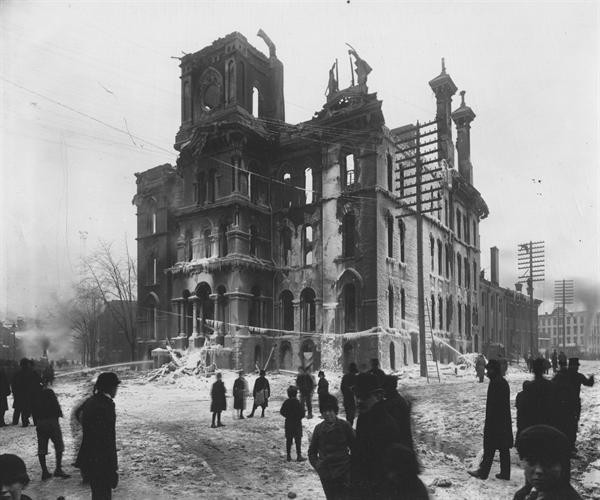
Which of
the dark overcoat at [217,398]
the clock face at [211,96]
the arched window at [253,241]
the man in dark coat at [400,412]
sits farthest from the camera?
the clock face at [211,96]

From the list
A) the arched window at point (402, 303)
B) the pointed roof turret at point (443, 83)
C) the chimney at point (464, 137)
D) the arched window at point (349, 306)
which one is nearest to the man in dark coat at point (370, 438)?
the arched window at point (349, 306)

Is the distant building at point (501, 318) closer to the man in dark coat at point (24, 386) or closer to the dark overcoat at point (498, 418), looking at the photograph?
the man in dark coat at point (24, 386)

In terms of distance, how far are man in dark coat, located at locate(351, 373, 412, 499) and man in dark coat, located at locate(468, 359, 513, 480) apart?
4189 millimetres

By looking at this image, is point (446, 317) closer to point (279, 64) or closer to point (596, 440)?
point (279, 64)

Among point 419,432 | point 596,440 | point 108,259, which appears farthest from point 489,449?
point 108,259

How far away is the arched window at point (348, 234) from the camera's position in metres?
31.9

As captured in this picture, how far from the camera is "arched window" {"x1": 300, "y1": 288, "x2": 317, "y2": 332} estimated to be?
3297 centimetres

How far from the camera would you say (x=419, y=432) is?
1376 centimetres

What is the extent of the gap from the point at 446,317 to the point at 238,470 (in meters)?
31.4

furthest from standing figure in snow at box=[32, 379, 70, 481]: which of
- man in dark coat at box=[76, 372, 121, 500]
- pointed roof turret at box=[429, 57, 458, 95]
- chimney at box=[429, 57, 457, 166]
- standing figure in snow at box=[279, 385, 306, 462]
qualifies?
pointed roof turret at box=[429, 57, 458, 95]

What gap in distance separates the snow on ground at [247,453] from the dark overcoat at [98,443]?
2.61 meters

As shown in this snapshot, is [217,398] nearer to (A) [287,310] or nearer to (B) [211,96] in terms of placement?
(A) [287,310]

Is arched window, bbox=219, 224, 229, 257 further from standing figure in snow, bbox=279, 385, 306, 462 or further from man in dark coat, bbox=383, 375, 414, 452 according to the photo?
man in dark coat, bbox=383, 375, 414, 452

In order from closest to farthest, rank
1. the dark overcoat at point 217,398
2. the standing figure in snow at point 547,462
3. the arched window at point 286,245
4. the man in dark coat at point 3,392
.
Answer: the standing figure in snow at point 547,462, the man in dark coat at point 3,392, the dark overcoat at point 217,398, the arched window at point 286,245
